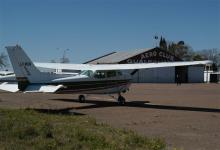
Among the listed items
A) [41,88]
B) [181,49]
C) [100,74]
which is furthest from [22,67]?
[181,49]

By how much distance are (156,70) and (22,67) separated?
54265mm

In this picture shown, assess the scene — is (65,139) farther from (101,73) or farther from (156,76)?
(156,76)

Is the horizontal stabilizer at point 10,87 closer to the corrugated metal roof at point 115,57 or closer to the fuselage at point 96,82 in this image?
the fuselage at point 96,82

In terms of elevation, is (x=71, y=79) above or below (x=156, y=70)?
below

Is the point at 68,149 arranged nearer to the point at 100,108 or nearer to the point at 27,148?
the point at 27,148

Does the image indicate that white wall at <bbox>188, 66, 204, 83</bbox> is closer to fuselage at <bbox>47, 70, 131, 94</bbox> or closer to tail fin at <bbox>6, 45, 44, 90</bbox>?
fuselage at <bbox>47, 70, 131, 94</bbox>

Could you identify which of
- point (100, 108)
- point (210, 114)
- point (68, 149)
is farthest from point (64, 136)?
point (100, 108)

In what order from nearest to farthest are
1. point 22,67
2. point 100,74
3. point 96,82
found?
point 22,67
point 96,82
point 100,74

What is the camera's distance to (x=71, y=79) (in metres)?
22.6

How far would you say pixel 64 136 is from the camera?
1104cm

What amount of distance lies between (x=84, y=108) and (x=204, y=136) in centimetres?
1007

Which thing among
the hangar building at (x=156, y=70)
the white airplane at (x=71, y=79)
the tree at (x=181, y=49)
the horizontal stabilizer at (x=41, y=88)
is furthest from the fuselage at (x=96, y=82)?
the tree at (x=181, y=49)

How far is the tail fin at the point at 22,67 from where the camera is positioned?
20891 millimetres

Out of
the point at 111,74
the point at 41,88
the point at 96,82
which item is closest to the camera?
the point at 41,88
